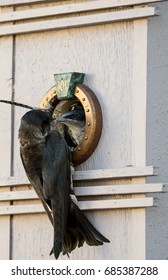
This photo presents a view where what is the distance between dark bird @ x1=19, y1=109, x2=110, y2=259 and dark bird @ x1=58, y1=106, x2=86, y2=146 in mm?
81

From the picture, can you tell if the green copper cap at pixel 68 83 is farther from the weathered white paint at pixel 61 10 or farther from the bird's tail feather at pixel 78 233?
the bird's tail feather at pixel 78 233

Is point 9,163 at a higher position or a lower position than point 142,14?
lower

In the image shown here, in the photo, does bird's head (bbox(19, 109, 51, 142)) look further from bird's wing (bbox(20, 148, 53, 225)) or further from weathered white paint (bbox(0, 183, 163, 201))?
weathered white paint (bbox(0, 183, 163, 201))

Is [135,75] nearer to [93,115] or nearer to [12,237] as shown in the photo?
[93,115]

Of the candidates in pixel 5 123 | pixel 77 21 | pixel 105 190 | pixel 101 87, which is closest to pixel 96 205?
pixel 105 190

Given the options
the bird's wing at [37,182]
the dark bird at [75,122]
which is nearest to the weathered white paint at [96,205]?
the bird's wing at [37,182]

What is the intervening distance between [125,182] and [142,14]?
61 cm

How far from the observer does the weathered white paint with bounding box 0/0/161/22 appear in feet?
27.9

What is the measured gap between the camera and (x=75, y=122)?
28.0 feet

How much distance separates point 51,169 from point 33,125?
0.57ft

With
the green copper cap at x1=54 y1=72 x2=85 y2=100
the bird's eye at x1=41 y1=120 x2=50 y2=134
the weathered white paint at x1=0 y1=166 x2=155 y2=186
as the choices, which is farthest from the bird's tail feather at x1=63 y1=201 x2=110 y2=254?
the green copper cap at x1=54 y1=72 x2=85 y2=100

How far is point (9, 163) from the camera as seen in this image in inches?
344

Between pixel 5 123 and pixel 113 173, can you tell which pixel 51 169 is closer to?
pixel 113 173

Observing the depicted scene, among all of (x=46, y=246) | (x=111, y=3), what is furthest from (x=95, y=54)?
(x=46, y=246)
